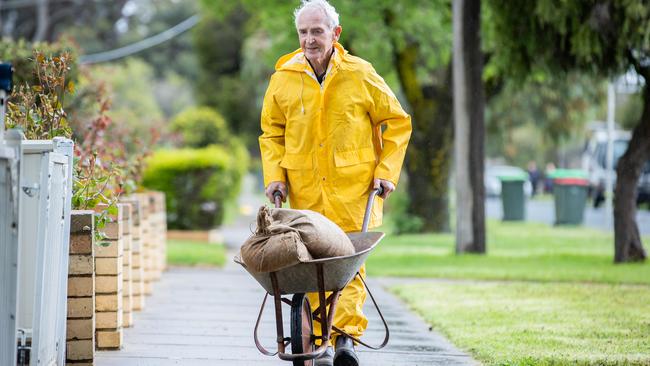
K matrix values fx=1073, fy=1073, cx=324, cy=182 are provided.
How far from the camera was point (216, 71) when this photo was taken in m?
45.9

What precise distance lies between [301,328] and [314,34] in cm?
162

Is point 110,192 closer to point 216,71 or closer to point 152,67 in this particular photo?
point 216,71

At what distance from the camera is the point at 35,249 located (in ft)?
16.7

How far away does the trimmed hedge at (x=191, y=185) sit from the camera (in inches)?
687

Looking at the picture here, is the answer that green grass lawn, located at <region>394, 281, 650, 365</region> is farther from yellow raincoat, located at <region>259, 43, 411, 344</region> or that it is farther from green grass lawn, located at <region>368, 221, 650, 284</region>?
yellow raincoat, located at <region>259, 43, 411, 344</region>

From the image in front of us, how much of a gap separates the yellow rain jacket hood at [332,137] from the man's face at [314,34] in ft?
0.32

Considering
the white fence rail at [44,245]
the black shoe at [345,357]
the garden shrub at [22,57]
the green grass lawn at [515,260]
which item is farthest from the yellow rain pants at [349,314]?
the green grass lawn at [515,260]

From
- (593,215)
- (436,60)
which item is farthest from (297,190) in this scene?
(593,215)

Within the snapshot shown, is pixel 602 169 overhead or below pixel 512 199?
overhead

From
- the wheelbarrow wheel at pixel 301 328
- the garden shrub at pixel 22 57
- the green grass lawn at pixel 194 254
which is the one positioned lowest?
the wheelbarrow wheel at pixel 301 328

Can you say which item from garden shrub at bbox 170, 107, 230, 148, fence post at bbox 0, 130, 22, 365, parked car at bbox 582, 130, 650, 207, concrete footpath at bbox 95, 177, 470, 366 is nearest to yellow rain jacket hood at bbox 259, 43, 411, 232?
concrete footpath at bbox 95, 177, 470, 366

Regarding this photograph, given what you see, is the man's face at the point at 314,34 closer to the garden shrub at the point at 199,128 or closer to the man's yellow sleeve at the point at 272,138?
the man's yellow sleeve at the point at 272,138

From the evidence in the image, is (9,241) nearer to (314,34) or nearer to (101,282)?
(314,34)

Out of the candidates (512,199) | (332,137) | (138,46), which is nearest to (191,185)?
(332,137)
